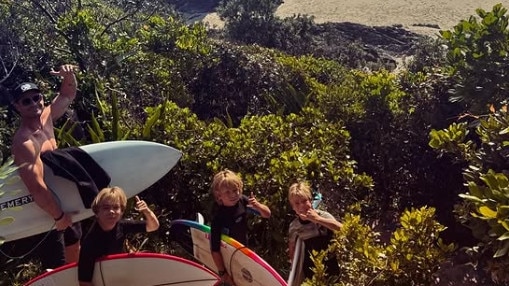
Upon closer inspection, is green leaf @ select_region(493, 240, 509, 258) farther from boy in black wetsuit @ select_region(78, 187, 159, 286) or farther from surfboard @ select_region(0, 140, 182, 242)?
surfboard @ select_region(0, 140, 182, 242)

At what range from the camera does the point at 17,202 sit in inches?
165

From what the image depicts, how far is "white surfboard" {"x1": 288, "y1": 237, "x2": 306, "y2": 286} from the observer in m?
3.48

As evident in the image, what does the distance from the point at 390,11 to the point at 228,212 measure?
30.8 m

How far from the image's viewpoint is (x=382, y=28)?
2541 centimetres

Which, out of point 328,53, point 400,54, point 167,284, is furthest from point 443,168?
point 400,54

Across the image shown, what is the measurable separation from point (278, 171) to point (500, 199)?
193cm

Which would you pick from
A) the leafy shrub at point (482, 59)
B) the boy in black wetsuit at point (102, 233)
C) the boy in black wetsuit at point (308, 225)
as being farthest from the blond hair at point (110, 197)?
the leafy shrub at point (482, 59)

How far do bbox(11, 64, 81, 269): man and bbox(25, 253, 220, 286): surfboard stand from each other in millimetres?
620

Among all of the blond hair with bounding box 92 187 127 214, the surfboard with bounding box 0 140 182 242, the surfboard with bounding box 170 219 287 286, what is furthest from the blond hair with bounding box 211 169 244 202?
the surfboard with bounding box 0 140 182 242

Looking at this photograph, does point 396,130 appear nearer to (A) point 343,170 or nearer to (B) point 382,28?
(A) point 343,170

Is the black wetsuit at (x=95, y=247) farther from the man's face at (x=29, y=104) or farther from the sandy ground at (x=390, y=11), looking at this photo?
the sandy ground at (x=390, y=11)

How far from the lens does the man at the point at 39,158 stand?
13.0 ft

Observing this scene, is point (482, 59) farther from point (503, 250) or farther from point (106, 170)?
point (106, 170)

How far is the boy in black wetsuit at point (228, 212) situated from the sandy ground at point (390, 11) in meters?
25.6
